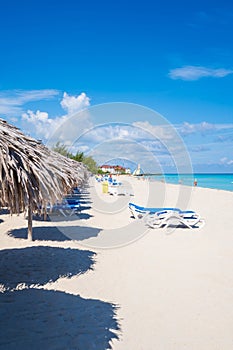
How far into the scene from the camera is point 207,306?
3600 mm

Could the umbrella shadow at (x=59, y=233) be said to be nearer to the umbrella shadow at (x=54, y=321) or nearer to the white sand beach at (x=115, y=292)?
the white sand beach at (x=115, y=292)

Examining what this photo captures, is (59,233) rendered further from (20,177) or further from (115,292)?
(20,177)

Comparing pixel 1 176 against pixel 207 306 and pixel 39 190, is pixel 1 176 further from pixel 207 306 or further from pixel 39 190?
pixel 207 306

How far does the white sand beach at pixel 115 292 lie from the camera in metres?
2.91

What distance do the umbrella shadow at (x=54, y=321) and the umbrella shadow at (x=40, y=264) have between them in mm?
407

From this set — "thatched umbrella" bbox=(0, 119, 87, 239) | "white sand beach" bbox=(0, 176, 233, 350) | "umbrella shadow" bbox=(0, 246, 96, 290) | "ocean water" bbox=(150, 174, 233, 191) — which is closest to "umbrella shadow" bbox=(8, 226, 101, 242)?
"white sand beach" bbox=(0, 176, 233, 350)

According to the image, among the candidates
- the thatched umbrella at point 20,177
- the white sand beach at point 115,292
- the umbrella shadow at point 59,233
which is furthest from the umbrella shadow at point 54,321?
the umbrella shadow at point 59,233

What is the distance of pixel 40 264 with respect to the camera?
15.9ft

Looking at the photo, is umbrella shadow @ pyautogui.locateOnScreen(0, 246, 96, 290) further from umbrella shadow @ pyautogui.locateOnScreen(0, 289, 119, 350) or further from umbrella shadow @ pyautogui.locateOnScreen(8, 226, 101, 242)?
umbrella shadow @ pyautogui.locateOnScreen(8, 226, 101, 242)

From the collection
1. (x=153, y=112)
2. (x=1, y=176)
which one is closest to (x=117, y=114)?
(x=153, y=112)

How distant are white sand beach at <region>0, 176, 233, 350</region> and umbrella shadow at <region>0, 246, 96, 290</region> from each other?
0.01 m

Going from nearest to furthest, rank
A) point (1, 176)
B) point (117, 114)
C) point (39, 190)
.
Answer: point (1, 176) < point (39, 190) < point (117, 114)

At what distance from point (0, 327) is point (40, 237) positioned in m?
3.87

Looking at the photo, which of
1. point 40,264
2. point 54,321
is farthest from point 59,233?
point 54,321
